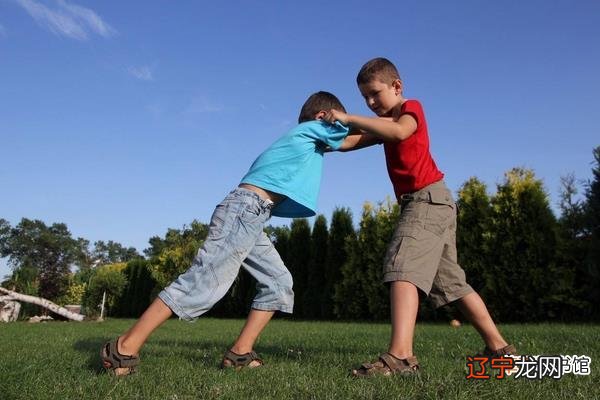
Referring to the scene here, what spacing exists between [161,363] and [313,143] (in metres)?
1.85

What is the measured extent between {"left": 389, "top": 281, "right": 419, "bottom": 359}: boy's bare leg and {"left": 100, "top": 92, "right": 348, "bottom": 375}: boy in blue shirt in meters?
0.86

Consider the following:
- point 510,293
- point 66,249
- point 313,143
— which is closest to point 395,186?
point 313,143

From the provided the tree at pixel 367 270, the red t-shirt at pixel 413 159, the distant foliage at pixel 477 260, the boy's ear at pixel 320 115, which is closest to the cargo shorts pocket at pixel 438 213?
the red t-shirt at pixel 413 159

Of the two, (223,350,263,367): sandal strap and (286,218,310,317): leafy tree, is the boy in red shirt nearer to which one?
(223,350,263,367): sandal strap

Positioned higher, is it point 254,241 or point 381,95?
point 381,95

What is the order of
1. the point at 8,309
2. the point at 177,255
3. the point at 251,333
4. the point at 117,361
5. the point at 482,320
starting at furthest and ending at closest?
the point at 177,255 < the point at 8,309 < the point at 251,333 < the point at 482,320 < the point at 117,361

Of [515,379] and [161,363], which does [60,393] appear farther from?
[515,379]

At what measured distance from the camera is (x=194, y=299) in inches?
123

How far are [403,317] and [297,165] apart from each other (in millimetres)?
1194

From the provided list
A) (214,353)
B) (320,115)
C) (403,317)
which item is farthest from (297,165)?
(214,353)

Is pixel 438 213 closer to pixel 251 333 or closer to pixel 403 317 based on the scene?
pixel 403 317

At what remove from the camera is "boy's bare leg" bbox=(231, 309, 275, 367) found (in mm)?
3553

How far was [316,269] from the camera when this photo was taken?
15727 millimetres

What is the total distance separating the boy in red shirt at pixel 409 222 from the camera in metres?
2.97
